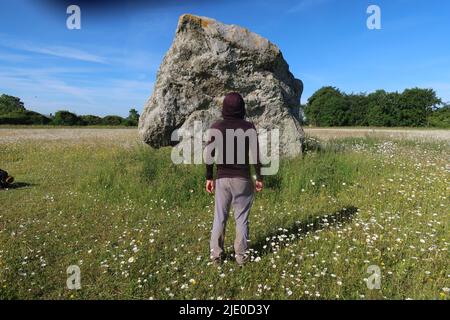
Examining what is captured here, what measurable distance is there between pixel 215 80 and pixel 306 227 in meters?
5.73

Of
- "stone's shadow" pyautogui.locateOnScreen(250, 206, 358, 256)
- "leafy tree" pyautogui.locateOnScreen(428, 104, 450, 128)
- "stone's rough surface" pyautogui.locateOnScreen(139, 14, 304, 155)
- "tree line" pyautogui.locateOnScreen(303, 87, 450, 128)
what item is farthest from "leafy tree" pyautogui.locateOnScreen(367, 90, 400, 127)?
"stone's shadow" pyautogui.locateOnScreen(250, 206, 358, 256)

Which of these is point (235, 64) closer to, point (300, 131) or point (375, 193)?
point (300, 131)

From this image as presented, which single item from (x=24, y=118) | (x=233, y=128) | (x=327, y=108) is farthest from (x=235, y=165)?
(x=327, y=108)

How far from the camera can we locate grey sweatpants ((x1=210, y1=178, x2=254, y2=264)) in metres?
4.77

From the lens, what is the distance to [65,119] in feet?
198

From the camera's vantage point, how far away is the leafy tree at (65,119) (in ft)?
196

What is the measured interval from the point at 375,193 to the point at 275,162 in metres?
2.70

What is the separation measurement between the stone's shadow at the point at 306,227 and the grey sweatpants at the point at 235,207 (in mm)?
549

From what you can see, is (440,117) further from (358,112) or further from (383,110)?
(358,112)

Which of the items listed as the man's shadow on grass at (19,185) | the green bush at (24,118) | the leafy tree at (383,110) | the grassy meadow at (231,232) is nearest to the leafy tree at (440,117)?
the leafy tree at (383,110)

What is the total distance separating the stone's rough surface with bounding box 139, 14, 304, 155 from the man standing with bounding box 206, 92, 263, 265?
5749 millimetres
